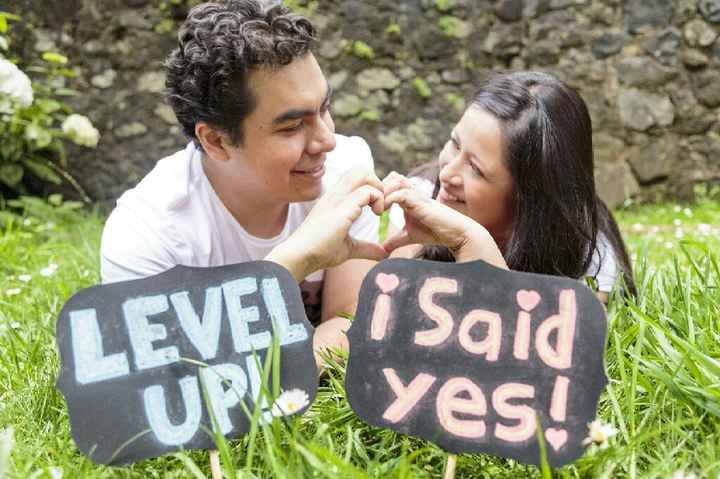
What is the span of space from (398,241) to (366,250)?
0.25 ft

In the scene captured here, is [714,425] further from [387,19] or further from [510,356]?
[387,19]

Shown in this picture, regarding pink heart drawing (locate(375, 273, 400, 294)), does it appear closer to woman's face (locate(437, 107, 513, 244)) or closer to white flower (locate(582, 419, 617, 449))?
white flower (locate(582, 419, 617, 449))

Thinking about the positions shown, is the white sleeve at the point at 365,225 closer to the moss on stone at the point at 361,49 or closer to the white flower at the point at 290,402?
the white flower at the point at 290,402

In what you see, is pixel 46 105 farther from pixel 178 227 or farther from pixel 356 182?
pixel 356 182

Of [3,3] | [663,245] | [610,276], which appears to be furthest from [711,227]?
[3,3]

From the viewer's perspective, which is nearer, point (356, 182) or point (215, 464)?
point (215, 464)

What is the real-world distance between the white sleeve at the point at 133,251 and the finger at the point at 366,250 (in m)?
0.43

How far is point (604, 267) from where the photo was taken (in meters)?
1.81

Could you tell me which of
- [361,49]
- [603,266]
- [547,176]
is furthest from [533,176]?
[361,49]

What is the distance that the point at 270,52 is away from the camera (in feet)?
4.86

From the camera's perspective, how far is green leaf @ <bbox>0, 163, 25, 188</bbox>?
3332 millimetres

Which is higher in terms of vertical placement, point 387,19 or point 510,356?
point 387,19

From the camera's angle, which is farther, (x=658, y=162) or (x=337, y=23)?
(x=658, y=162)

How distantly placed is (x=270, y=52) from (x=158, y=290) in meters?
0.63
